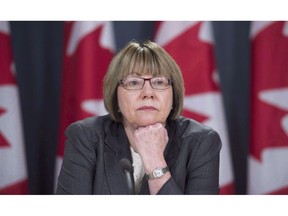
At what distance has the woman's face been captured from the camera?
1.37 m

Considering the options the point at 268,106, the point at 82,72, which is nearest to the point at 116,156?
the point at 82,72

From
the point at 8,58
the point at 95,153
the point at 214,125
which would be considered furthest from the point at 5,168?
the point at 214,125

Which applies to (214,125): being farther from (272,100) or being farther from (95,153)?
(95,153)

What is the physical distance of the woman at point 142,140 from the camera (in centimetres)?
127

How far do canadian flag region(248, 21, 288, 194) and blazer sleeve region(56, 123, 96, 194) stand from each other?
771mm

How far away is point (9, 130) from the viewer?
1.72 m

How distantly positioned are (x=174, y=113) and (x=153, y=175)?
0.26 metres

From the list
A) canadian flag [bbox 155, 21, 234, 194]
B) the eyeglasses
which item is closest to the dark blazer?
the eyeglasses

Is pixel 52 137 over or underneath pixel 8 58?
underneath

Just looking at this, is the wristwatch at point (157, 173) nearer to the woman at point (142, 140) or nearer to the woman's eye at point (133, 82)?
the woman at point (142, 140)

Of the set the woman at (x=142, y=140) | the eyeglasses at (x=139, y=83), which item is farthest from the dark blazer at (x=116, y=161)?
the eyeglasses at (x=139, y=83)

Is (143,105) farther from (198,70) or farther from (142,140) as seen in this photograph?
(198,70)

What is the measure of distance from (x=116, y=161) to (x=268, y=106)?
2.57 ft

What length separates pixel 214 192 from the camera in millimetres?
1290
